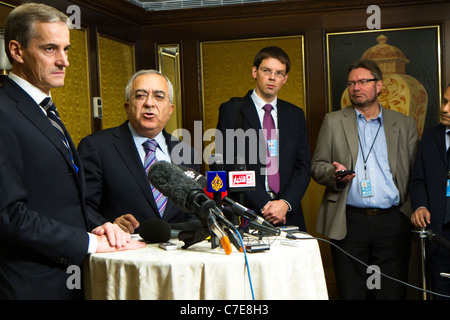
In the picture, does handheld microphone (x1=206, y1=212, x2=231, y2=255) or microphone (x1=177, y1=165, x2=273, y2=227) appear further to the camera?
microphone (x1=177, y1=165, x2=273, y2=227)

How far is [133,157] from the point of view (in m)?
2.48

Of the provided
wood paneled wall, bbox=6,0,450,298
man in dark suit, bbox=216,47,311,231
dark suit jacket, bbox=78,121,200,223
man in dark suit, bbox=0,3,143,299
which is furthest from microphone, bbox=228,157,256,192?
wood paneled wall, bbox=6,0,450,298

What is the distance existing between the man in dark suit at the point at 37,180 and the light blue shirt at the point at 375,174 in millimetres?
2117

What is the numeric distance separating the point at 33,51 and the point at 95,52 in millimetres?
2867

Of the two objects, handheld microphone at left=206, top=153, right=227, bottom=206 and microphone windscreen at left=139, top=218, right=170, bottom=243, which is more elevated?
handheld microphone at left=206, top=153, right=227, bottom=206

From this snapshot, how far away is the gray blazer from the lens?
3.53 meters

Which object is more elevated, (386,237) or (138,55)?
(138,55)

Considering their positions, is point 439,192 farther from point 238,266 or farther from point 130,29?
point 130,29

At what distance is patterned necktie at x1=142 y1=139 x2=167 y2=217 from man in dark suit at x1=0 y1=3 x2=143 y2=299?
59 centimetres

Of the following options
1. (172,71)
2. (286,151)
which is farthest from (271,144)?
(172,71)

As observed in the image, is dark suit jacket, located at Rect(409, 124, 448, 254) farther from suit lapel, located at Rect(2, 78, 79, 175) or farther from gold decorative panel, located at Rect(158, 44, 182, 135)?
gold decorative panel, located at Rect(158, 44, 182, 135)

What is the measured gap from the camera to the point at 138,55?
531cm

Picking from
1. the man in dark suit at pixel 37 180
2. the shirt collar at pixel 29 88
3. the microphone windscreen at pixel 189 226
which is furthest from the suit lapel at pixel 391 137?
the shirt collar at pixel 29 88
